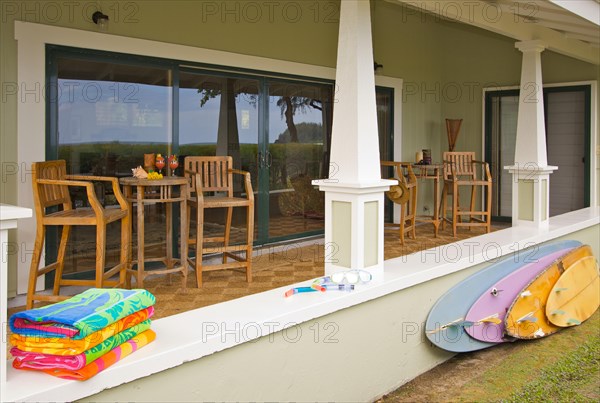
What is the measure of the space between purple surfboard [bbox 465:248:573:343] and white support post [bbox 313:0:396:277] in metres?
0.88

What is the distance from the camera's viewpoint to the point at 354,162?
10.6 feet

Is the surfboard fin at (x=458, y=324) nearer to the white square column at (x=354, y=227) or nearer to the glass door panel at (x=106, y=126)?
the white square column at (x=354, y=227)

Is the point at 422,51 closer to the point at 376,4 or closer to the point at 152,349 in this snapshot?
the point at 376,4

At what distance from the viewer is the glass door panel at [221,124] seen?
5414 millimetres

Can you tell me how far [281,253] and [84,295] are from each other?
4.00 metres

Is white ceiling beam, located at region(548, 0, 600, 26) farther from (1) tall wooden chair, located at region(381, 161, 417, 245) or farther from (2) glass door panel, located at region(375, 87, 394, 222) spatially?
(2) glass door panel, located at region(375, 87, 394, 222)

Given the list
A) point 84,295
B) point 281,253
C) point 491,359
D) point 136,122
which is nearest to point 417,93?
point 281,253

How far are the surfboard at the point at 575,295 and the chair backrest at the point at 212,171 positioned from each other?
2.75 meters

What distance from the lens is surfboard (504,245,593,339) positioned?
13.1ft

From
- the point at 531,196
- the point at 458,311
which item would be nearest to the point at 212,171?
the point at 458,311

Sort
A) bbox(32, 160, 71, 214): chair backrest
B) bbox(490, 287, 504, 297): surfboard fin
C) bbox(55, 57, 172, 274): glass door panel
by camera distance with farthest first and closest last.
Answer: bbox(55, 57, 172, 274): glass door panel
bbox(490, 287, 504, 297): surfboard fin
bbox(32, 160, 71, 214): chair backrest

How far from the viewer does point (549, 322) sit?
170 inches

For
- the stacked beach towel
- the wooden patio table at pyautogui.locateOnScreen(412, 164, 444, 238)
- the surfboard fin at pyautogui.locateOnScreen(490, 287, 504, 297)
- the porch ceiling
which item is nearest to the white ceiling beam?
the porch ceiling

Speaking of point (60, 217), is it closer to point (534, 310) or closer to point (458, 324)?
point (458, 324)
